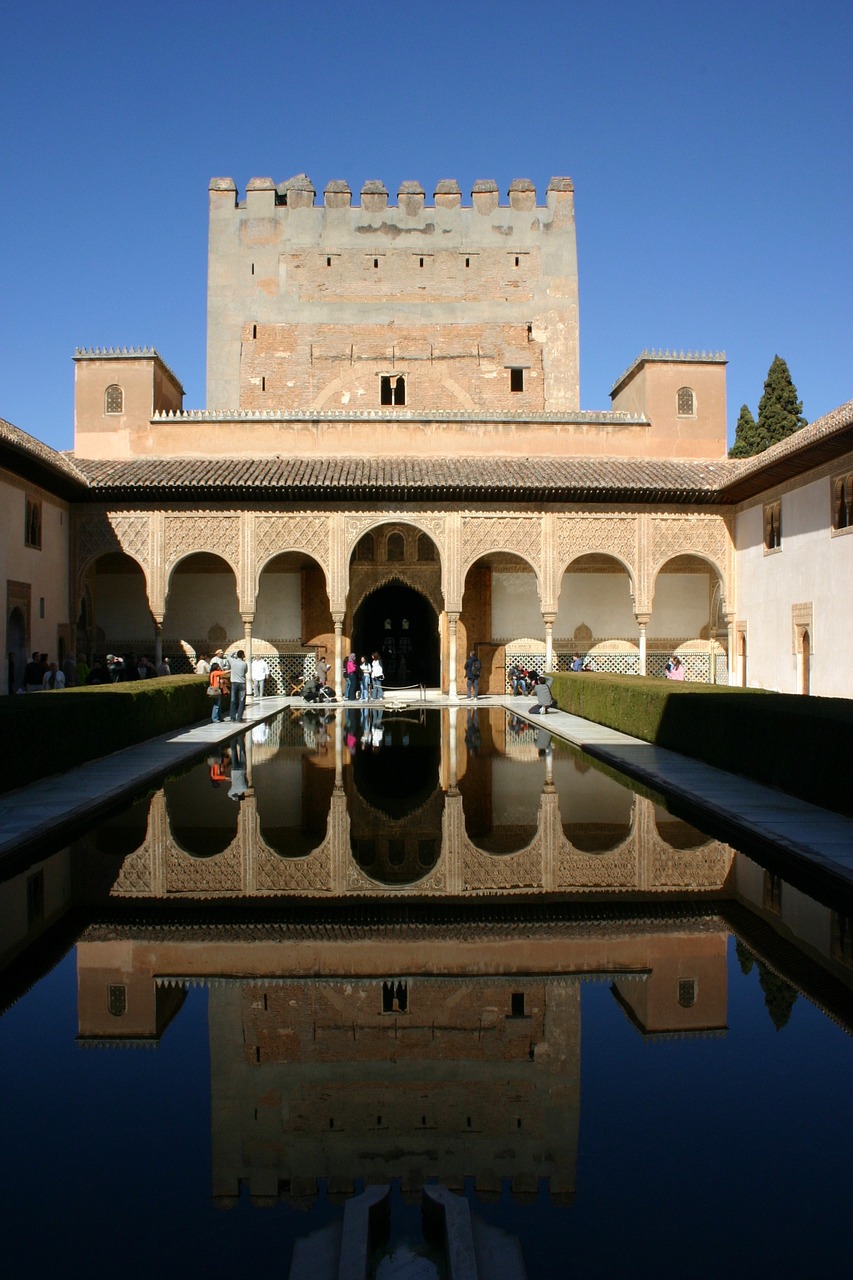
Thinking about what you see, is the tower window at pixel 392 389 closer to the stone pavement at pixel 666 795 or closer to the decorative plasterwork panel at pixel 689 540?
the decorative plasterwork panel at pixel 689 540

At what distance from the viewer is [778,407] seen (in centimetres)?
3031

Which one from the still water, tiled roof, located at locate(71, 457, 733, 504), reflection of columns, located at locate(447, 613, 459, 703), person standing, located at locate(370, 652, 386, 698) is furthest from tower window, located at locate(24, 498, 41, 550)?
the still water

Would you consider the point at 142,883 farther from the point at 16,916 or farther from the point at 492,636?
the point at 492,636

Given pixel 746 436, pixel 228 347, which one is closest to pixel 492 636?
pixel 228 347

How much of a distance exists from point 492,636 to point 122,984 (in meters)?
18.9

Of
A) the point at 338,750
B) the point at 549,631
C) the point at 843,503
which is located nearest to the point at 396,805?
the point at 338,750

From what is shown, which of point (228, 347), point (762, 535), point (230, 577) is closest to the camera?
point (762, 535)

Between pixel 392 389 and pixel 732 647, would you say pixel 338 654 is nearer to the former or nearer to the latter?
pixel 732 647

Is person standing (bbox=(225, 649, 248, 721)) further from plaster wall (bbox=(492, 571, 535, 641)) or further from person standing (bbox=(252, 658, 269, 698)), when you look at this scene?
plaster wall (bbox=(492, 571, 535, 641))

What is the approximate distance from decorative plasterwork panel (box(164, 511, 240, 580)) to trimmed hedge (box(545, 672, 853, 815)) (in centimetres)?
879

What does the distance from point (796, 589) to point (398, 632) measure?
11660 mm

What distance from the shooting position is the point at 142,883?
5633 millimetres

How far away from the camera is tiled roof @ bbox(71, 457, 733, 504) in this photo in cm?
1983

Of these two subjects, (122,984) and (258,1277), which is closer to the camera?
(258,1277)
